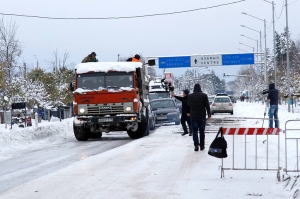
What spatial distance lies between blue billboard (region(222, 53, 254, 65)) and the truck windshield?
132 feet

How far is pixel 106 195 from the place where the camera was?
342 inches

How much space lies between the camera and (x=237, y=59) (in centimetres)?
6109

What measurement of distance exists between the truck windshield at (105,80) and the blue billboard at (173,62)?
40.5 m

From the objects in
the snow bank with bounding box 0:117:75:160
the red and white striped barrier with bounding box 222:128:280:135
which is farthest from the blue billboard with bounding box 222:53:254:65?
the red and white striped barrier with bounding box 222:128:280:135

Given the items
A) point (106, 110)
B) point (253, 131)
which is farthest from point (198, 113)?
point (106, 110)

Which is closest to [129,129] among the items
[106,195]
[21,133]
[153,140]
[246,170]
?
[153,140]

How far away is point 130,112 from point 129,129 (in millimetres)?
1128

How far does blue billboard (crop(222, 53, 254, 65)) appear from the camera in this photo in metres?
61.0

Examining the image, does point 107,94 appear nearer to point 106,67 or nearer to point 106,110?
point 106,110

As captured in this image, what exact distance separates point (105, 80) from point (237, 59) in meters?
40.6

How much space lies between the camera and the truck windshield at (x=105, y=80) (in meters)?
21.9

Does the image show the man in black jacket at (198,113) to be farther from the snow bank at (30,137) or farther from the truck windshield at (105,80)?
the truck windshield at (105,80)

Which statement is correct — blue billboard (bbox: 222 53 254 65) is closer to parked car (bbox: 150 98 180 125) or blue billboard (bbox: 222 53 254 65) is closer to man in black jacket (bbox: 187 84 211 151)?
parked car (bbox: 150 98 180 125)

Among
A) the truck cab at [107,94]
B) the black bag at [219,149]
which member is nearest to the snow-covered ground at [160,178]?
the black bag at [219,149]
